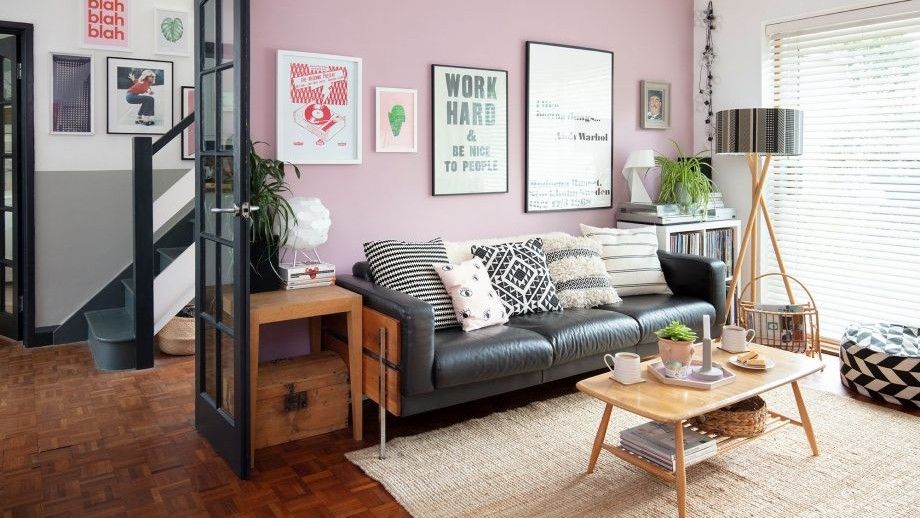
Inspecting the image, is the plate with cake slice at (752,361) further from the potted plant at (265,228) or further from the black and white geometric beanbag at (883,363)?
the potted plant at (265,228)

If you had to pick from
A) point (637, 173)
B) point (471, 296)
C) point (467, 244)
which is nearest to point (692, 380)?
point (471, 296)

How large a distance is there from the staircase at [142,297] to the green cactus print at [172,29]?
40.2 inches

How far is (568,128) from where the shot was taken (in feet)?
15.8

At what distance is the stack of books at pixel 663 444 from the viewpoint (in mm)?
2717

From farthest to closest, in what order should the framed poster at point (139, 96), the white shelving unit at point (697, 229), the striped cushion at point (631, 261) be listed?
the framed poster at point (139, 96), the white shelving unit at point (697, 229), the striped cushion at point (631, 261)

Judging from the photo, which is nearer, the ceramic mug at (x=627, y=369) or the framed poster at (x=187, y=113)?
the ceramic mug at (x=627, y=369)

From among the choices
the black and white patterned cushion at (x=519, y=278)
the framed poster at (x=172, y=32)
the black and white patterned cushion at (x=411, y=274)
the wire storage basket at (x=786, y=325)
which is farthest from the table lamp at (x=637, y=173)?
the framed poster at (x=172, y=32)

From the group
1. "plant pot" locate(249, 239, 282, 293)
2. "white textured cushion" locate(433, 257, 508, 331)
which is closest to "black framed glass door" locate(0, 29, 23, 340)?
"plant pot" locate(249, 239, 282, 293)

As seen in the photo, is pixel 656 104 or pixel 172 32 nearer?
pixel 656 104


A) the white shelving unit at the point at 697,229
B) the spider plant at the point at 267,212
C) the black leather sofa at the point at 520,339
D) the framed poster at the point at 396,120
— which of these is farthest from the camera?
the white shelving unit at the point at 697,229

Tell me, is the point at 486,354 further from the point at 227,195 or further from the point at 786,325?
the point at 786,325

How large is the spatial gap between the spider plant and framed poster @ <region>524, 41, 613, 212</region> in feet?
5.76

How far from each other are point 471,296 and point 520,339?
327 millimetres

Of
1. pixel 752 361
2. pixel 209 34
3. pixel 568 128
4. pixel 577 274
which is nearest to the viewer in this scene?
pixel 752 361
